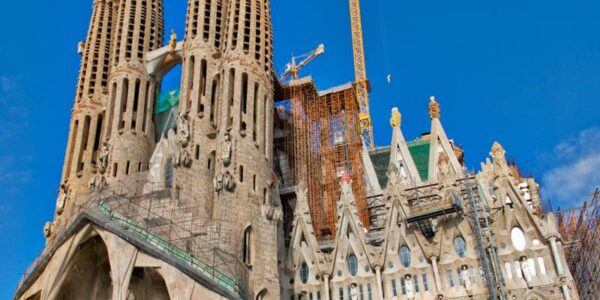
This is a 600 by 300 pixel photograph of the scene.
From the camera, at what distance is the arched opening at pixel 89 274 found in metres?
29.2


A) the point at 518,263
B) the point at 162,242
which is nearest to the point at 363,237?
the point at 518,263

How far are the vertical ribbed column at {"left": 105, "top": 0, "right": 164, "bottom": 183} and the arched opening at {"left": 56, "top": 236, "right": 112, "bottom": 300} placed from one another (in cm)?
665

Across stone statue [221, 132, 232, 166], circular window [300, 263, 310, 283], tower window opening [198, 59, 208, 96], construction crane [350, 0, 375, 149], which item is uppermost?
construction crane [350, 0, 375, 149]

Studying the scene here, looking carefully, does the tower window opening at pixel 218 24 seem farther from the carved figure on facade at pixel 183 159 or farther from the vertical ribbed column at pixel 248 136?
the carved figure on facade at pixel 183 159

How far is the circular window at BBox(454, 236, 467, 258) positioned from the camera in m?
32.1

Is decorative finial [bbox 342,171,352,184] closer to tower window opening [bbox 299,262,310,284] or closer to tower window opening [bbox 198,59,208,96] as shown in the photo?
tower window opening [bbox 299,262,310,284]

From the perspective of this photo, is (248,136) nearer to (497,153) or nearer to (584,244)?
(497,153)

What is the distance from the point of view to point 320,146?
42.9 m

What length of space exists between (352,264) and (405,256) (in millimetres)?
2927

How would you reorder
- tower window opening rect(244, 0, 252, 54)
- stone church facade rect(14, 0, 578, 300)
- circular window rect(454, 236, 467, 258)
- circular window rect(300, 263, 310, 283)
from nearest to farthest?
stone church facade rect(14, 0, 578, 300) < circular window rect(454, 236, 467, 258) < circular window rect(300, 263, 310, 283) < tower window opening rect(244, 0, 252, 54)

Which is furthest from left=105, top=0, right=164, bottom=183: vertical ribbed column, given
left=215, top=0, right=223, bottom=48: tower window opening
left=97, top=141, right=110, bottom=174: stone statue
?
left=215, top=0, right=223, bottom=48: tower window opening

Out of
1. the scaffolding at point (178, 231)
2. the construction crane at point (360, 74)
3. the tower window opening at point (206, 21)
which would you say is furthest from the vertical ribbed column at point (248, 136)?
the construction crane at point (360, 74)

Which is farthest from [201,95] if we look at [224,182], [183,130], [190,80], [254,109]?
[224,182]

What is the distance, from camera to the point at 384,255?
109 feet
